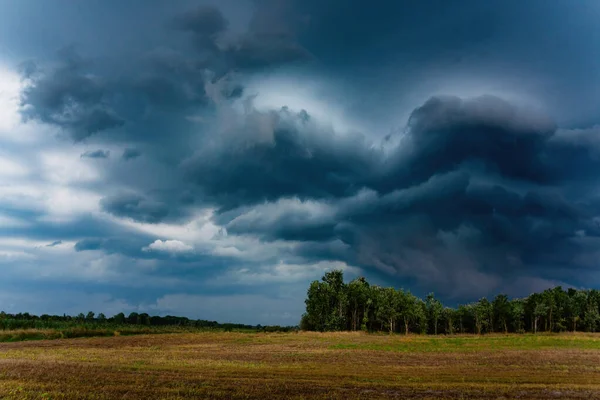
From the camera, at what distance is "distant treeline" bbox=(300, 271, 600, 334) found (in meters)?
130

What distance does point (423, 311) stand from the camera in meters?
137

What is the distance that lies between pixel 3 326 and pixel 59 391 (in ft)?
303

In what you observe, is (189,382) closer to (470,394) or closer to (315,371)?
(315,371)

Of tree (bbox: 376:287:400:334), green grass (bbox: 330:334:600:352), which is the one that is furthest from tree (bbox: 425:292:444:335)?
green grass (bbox: 330:334:600:352)

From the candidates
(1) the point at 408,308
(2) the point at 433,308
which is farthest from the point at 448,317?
(1) the point at 408,308

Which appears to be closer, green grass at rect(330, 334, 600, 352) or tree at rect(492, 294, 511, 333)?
green grass at rect(330, 334, 600, 352)

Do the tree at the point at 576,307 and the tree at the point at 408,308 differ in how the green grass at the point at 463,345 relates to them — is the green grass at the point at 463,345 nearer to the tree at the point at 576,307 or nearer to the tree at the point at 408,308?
the tree at the point at 408,308

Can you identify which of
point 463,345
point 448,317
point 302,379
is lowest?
→ point 448,317

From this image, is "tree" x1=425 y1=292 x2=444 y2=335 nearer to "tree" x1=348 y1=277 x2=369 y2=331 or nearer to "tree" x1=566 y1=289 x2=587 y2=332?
"tree" x1=348 y1=277 x2=369 y2=331

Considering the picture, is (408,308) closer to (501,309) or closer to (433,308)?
(433,308)

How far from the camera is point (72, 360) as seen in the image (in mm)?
38688

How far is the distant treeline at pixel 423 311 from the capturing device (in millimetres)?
129750

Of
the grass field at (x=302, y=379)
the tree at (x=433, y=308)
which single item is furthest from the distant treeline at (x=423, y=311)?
the grass field at (x=302, y=379)

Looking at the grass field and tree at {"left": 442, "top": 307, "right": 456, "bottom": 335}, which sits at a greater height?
the grass field
